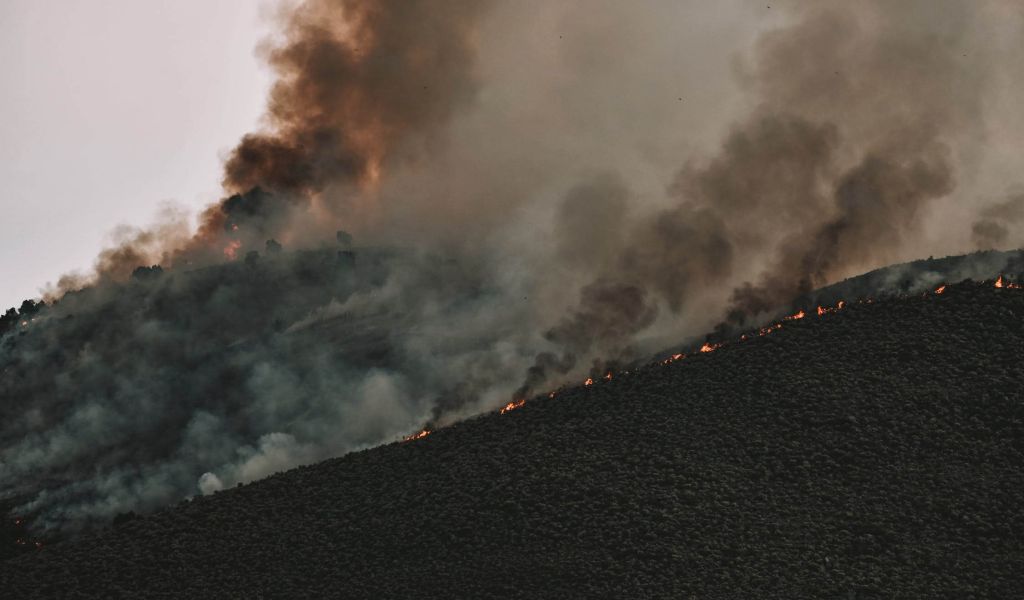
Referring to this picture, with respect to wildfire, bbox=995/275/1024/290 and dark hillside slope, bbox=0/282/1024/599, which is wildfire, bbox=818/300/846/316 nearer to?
dark hillside slope, bbox=0/282/1024/599

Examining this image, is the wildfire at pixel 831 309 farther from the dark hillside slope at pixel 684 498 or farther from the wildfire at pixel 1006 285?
the wildfire at pixel 1006 285

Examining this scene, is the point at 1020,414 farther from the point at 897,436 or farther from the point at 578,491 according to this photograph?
the point at 578,491

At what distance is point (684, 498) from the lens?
3416 cm

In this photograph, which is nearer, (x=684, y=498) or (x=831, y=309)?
(x=684, y=498)

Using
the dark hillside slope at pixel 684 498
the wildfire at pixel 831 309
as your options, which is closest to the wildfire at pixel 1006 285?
the dark hillside slope at pixel 684 498

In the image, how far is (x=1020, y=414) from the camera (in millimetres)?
37938

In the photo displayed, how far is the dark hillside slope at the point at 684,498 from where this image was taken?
30.3 meters

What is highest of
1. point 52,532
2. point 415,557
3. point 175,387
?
point 175,387

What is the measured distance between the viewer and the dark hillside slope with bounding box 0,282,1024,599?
30.3m

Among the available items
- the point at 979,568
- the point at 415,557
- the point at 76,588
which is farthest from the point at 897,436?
the point at 76,588

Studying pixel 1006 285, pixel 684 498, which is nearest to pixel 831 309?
pixel 1006 285

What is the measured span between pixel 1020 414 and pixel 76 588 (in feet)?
117

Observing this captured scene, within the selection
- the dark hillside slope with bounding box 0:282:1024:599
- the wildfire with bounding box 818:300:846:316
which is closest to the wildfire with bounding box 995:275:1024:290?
the dark hillside slope with bounding box 0:282:1024:599

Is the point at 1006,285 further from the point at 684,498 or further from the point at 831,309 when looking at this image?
the point at 684,498
